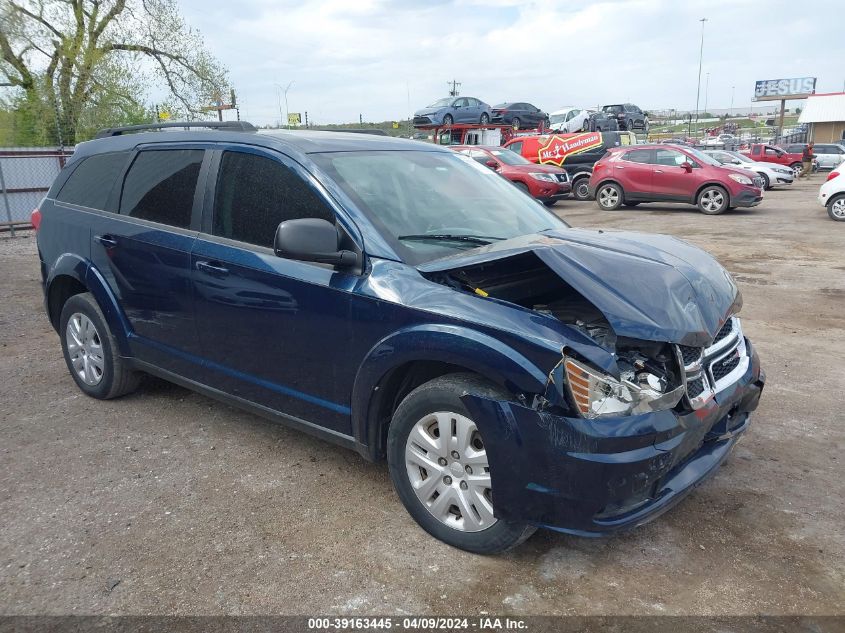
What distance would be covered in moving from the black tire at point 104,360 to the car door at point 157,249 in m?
0.25

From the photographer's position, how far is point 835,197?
48.4 feet

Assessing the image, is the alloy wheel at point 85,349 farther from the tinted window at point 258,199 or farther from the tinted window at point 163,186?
the tinted window at point 258,199

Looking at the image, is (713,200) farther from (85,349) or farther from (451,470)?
(451,470)

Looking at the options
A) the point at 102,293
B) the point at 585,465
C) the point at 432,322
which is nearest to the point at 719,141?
the point at 102,293

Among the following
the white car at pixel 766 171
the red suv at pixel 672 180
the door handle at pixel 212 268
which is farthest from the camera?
the white car at pixel 766 171

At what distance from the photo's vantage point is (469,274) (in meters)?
2.99

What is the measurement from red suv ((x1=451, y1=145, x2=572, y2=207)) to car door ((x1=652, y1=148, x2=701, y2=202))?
2.30 meters

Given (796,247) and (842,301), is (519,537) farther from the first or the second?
(796,247)

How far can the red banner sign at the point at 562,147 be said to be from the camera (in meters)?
20.0

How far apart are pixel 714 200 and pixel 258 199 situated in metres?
15.3

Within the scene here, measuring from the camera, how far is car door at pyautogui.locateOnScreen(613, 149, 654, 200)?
17.1 m

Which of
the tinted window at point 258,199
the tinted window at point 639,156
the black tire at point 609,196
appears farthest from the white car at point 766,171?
the tinted window at point 258,199

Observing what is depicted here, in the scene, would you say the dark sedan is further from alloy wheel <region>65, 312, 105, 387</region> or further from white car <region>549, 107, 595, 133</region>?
alloy wheel <region>65, 312, 105, 387</region>

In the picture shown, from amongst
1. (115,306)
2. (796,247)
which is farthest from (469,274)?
(796,247)
